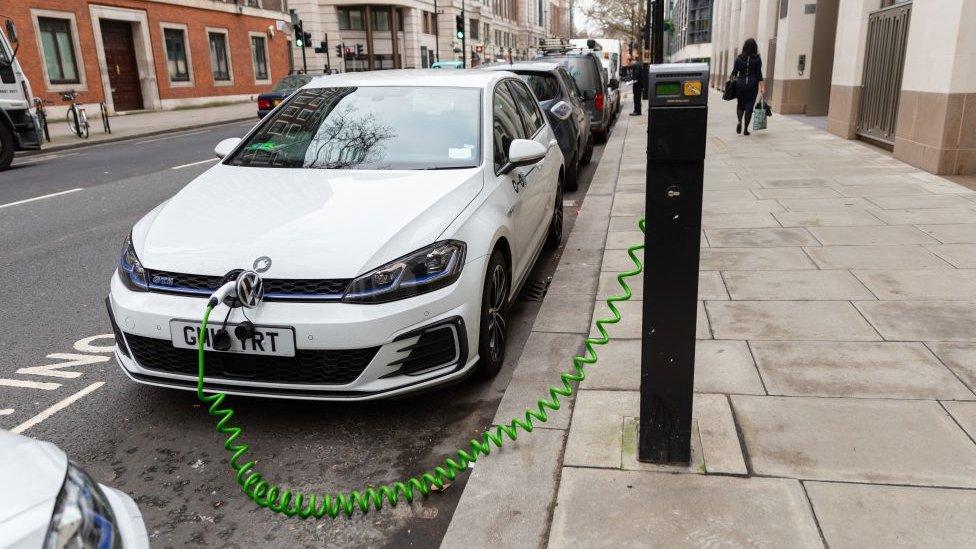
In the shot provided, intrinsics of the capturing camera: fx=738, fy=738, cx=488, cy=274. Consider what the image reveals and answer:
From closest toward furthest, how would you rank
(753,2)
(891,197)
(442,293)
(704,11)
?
(442,293)
(891,197)
(753,2)
(704,11)

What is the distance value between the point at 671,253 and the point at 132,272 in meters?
2.48

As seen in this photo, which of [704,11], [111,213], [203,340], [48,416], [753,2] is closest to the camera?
[203,340]

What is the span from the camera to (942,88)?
9117 millimetres

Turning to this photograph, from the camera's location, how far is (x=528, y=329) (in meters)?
4.85

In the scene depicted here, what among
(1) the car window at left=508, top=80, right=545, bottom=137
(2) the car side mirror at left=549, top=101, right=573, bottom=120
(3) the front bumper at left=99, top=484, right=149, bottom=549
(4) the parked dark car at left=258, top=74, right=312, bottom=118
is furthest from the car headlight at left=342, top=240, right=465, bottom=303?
(4) the parked dark car at left=258, top=74, right=312, bottom=118

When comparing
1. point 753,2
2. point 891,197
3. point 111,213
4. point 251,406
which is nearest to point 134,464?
point 251,406

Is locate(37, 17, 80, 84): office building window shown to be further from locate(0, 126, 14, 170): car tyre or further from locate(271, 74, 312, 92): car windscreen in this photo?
locate(0, 126, 14, 170): car tyre

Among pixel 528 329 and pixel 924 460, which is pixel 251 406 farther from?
pixel 924 460

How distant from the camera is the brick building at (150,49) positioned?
2606cm

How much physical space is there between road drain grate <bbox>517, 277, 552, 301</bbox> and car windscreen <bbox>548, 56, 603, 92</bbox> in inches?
352

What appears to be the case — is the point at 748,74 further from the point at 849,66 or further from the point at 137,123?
the point at 137,123

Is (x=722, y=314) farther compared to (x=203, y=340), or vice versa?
(x=722, y=314)

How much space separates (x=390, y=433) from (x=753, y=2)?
28.2 meters

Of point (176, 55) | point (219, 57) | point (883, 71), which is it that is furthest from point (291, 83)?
point (883, 71)
